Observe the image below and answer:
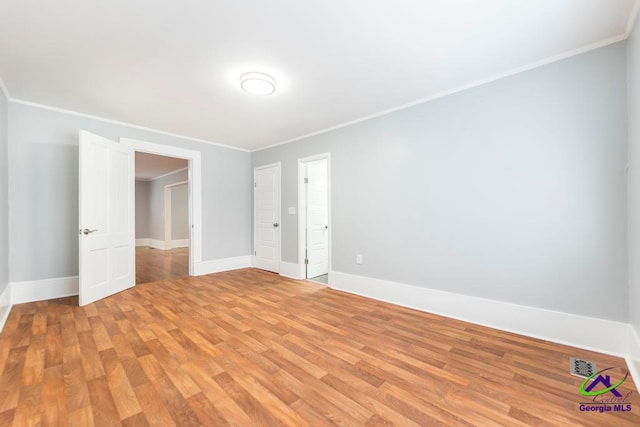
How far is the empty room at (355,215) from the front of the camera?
1746 mm

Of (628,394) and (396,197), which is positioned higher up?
(396,197)

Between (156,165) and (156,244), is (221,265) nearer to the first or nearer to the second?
(156,165)

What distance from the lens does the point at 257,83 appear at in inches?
104

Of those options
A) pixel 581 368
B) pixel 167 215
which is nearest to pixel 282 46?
pixel 581 368

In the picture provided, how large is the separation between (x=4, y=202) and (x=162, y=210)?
6309 millimetres

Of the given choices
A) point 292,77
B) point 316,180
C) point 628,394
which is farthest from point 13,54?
point 628,394

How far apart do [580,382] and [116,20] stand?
13.4ft

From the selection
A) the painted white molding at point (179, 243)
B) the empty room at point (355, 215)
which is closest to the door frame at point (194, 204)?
the empty room at point (355, 215)

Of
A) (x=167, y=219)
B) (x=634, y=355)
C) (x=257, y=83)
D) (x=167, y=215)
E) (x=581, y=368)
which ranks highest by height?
(x=257, y=83)

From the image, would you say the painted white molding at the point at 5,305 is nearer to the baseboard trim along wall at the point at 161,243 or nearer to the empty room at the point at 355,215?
the empty room at the point at 355,215

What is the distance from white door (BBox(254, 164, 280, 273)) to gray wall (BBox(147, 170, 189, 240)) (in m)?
4.54

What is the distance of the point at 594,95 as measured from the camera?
2201mm

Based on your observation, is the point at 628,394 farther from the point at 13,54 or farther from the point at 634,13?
the point at 13,54

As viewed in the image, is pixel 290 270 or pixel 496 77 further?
pixel 290 270
